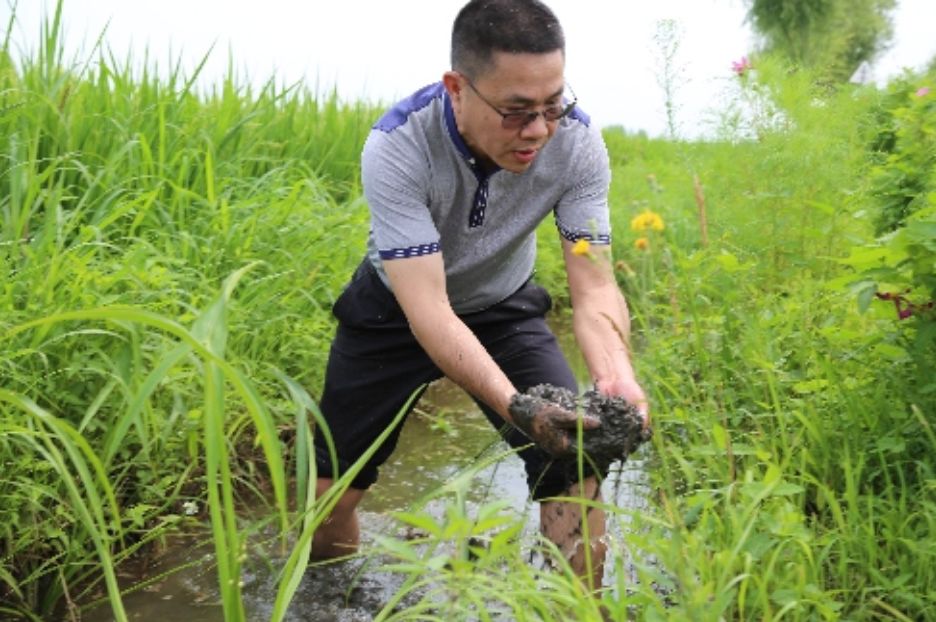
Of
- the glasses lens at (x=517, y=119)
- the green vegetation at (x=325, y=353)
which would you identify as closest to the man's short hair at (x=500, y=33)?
the glasses lens at (x=517, y=119)

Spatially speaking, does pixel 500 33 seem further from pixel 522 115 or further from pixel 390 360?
pixel 390 360

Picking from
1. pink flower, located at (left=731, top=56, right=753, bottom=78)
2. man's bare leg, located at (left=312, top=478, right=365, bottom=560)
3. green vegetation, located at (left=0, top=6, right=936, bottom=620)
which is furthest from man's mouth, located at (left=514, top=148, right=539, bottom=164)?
pink flower, located at (left=731, top=56, right=753, bottom=78)

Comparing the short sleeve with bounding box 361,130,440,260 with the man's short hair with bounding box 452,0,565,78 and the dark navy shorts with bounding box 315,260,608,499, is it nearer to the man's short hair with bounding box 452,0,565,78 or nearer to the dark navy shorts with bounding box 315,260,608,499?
the man's short hair with bounding box 452,0,565,78

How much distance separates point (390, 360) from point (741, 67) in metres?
2.66

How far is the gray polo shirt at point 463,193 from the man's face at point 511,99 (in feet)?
0.51

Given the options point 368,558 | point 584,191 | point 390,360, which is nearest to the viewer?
point 368,558

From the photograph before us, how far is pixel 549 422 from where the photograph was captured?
237 centimetres

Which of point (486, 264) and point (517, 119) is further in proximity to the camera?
point (486, 264)

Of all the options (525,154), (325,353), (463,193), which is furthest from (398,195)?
(325,353)

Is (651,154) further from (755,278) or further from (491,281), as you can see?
(491,281)

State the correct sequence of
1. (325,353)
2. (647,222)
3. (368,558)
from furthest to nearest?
(325,353) → (368,558) → (647,222)

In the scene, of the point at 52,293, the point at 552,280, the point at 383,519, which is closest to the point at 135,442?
the point at 52,293

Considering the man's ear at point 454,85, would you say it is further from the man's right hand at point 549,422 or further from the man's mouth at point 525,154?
the man's right hand at point 549,422

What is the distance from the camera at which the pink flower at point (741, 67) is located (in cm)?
495
